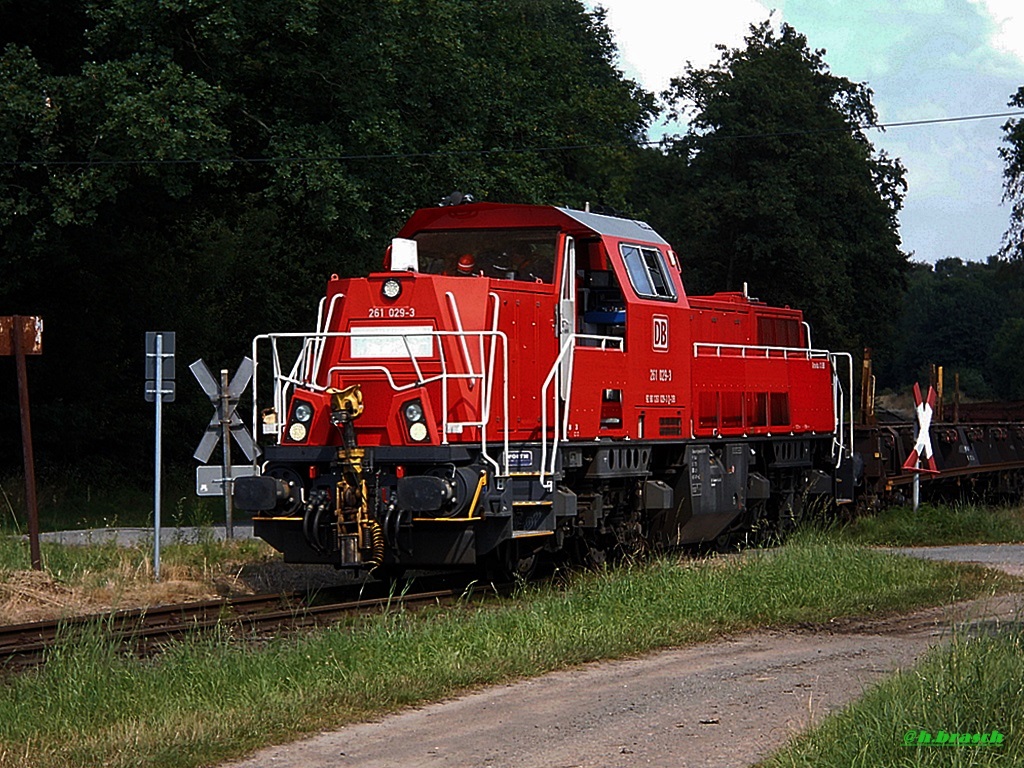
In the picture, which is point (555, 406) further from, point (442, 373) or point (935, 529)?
point (935, 529)

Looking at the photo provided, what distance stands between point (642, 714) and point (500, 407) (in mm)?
5731

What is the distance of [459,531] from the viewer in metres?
13.8

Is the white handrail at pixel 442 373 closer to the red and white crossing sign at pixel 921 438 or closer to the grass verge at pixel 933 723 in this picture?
the grass verge at pixel 933 723

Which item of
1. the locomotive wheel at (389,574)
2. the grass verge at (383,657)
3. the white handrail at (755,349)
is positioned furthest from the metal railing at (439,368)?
the white handrail at (755,349)

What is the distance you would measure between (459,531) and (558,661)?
3.18 metres

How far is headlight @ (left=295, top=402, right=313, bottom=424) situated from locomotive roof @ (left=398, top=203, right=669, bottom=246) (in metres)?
2.46

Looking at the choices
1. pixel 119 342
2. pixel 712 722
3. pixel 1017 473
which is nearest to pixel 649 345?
pixel 712 722

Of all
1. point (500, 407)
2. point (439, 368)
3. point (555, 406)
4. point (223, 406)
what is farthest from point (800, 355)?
point (439, 368)

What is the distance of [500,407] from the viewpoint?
47.4 feet

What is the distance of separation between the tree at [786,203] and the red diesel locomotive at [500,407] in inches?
1268

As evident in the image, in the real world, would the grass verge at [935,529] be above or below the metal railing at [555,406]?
below

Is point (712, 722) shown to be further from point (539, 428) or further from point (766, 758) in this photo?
point (539, 428)

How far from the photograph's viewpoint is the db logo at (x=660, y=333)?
16.5m

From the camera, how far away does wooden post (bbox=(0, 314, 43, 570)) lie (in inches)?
635
